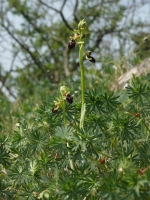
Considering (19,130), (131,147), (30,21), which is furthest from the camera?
(30,21)

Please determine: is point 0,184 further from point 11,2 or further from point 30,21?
point 30,21

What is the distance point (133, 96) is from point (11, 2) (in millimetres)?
8966

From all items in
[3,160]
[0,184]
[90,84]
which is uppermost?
[90,84]

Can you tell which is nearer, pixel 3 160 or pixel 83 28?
pixel 83 28

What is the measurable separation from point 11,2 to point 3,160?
8.89 meters

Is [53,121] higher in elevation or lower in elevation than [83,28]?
lower

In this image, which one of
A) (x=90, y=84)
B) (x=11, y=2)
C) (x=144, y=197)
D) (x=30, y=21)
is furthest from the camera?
(x=30, y=21)

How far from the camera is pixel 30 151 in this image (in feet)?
6.02

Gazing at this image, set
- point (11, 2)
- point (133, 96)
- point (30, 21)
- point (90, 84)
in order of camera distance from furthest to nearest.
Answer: point (30, 21), point (11, 2), point (90, 84), point (133, 96)

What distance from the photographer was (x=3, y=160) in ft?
6.04

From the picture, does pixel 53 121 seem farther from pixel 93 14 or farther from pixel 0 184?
pixel 93 14

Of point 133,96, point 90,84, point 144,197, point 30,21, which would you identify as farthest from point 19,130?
point 30,21

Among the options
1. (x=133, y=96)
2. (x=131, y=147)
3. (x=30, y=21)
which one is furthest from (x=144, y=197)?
(x=30, y=21)

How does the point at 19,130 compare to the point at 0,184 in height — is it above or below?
above
